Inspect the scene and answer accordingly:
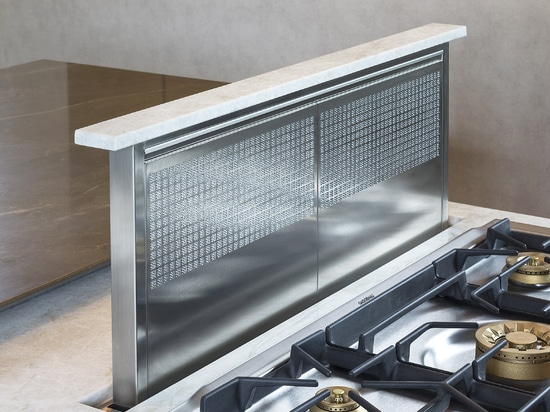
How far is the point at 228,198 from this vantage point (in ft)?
4.66

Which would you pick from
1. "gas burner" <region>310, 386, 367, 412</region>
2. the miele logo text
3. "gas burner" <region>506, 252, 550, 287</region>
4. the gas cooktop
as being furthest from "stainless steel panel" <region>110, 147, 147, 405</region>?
"gas burner" <region>506, 252, 550, 287</region>

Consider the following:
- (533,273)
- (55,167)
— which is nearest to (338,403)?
(533,273)

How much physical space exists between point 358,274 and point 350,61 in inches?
15.3

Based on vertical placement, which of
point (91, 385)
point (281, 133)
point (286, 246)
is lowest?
point (91, 385)

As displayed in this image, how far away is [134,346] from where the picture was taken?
1.26 meters

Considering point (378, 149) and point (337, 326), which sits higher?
point (378, 149)

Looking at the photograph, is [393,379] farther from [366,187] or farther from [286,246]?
[366,187]

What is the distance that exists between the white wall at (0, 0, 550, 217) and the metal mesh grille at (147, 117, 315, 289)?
2.30 meters

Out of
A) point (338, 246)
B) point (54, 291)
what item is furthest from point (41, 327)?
point (338, 246)

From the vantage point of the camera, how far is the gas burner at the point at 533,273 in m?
1.58

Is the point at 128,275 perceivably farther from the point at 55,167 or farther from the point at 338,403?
the point at 55,167

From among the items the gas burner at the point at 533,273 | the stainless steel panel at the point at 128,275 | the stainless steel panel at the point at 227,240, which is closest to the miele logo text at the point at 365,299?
the stainless steel panel at the point at 227,240

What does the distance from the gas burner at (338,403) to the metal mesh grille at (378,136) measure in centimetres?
50

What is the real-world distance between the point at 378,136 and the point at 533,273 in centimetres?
38
